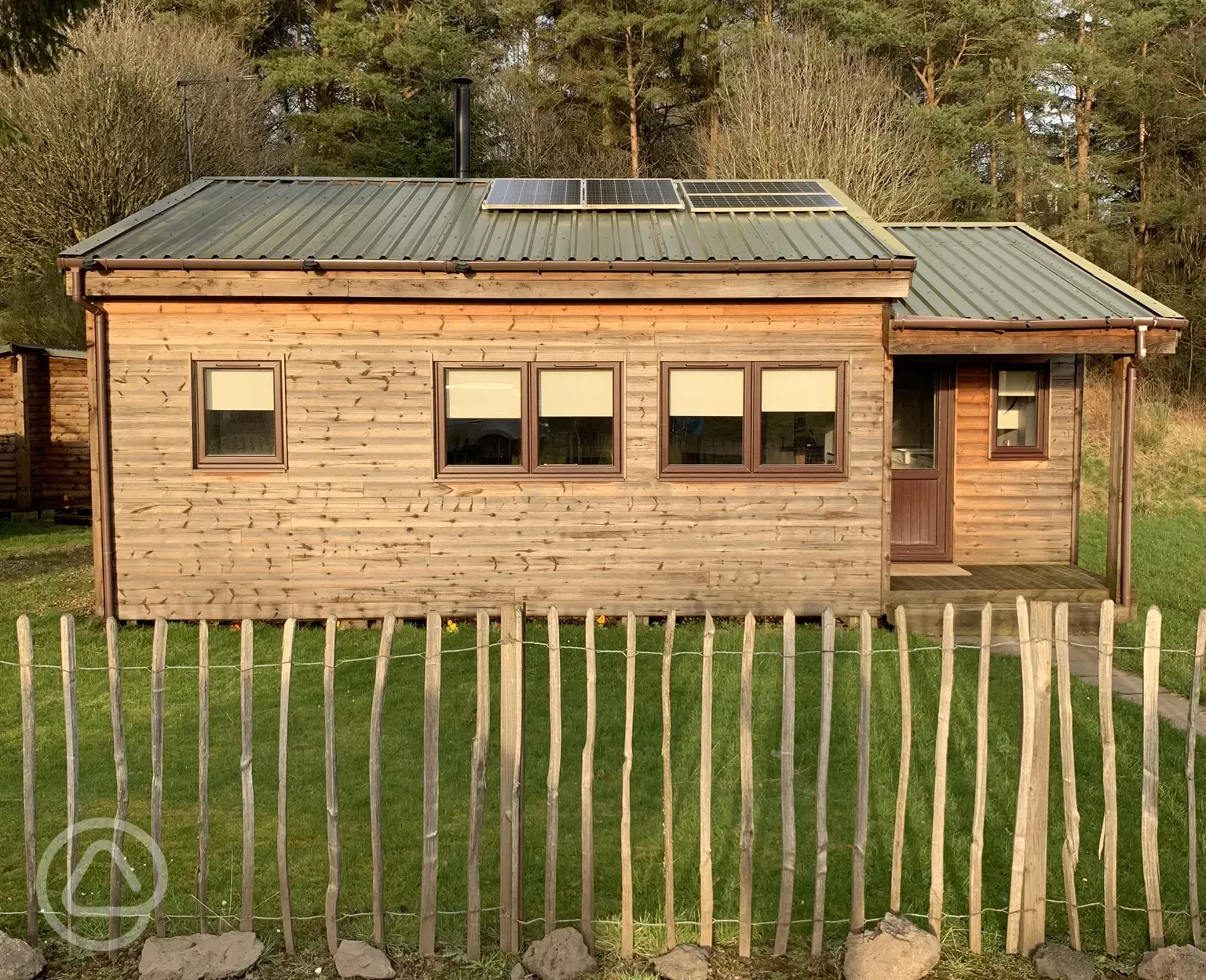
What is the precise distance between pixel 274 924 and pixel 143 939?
53cm

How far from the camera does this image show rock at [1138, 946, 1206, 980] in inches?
157

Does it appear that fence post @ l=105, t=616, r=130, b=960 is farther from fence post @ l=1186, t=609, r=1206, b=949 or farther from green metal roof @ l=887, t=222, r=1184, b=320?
green metal roof @ l=887, t=222, r=1184, b=320

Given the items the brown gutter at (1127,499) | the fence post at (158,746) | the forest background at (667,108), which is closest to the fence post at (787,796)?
the fence post at (158,746)

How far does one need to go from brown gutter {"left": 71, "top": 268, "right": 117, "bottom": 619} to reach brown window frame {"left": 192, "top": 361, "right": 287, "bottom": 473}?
2.82 ft

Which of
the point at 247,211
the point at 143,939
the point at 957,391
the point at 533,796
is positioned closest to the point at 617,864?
the point at 533,796

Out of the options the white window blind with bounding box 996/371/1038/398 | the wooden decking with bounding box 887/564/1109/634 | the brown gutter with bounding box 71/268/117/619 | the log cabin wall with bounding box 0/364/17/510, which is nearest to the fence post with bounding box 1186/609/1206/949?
the wooden decking with bounding box 887/564/1109/634

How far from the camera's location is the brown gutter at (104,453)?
9.99 metres

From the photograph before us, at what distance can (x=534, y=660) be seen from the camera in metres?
8.88

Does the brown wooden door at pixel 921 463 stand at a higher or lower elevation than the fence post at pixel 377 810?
higher

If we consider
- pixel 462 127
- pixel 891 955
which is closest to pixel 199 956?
pixel 891 955

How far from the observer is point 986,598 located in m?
10.2

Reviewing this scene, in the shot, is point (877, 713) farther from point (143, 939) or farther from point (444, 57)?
point (444, 57)

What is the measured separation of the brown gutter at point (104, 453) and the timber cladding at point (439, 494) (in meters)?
0.09

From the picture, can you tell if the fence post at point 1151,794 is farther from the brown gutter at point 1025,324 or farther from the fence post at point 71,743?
the brown gutter at point 1025,324
